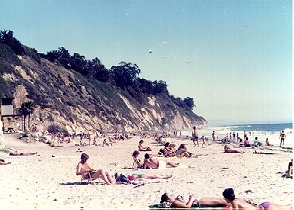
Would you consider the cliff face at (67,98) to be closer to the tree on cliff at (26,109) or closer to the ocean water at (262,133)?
the tree on cliff at (26,109)

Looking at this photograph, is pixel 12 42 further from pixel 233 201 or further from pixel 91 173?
pixel 233 201

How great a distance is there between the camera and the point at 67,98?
41000 mm

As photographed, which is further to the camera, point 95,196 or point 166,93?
point 166,93

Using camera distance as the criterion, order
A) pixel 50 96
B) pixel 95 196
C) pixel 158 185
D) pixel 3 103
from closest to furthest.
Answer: pixel 95 196 → pixel 158 185 → pixel 3 103 → pixel 50 96

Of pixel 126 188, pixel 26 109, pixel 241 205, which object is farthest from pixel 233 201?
pixel 26 109

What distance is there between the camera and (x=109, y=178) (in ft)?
24.6

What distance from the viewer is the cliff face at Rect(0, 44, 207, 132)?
34594 millimetres

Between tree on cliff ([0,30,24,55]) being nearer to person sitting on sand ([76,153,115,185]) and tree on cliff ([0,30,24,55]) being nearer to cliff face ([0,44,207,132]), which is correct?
cliff face ([0,44,207,132])

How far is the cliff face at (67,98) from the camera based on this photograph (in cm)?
3459

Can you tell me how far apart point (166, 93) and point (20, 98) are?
157 ft

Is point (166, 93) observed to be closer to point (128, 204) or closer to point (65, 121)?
point (65, 121)

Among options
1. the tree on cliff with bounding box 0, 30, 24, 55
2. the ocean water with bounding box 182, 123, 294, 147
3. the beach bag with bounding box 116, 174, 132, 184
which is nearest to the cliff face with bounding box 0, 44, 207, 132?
the tree on cliff with bounding box 0, 30, 24, 55

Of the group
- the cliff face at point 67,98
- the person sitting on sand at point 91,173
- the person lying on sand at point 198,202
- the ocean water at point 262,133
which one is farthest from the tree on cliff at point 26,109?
the person lying on sand at point 198,202

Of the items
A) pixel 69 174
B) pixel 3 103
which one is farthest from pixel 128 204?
pixel 3 103
